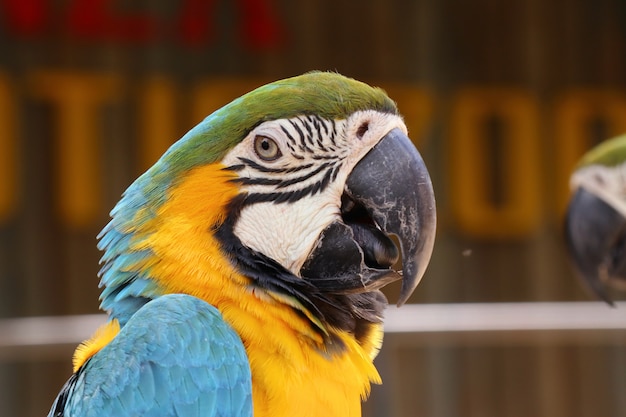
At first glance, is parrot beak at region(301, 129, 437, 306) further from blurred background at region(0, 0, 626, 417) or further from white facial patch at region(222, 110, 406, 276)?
blurred background at region(0, 0, 626, 417)

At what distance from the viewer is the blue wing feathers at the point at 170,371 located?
1532 millimetres

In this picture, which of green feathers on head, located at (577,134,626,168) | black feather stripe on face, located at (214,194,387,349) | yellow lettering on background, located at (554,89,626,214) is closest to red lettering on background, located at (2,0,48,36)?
green feathers on head, located at (577,134,626,168)

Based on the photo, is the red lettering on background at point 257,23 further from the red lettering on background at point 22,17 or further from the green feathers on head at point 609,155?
the green feathers on head at point 609,155

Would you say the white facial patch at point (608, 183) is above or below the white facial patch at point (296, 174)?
below

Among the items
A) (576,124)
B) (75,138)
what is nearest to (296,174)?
(75,138)

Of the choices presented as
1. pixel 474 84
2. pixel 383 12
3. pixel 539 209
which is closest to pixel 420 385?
pixel 539 209

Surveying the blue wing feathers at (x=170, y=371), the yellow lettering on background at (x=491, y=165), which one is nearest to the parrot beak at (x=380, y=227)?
the blue wing feathers at (x=170, y=371)

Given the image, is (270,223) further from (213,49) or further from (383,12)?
(383,12)

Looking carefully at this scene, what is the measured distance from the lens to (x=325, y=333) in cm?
170

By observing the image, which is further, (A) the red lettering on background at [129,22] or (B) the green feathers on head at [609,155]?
(A) the red lettering on background at [129,22]

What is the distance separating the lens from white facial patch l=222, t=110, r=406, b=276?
1700mm

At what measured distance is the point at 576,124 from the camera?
6.14 m

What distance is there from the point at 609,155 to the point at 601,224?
247 mm

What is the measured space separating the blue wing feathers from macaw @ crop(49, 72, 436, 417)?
18 millimetres
